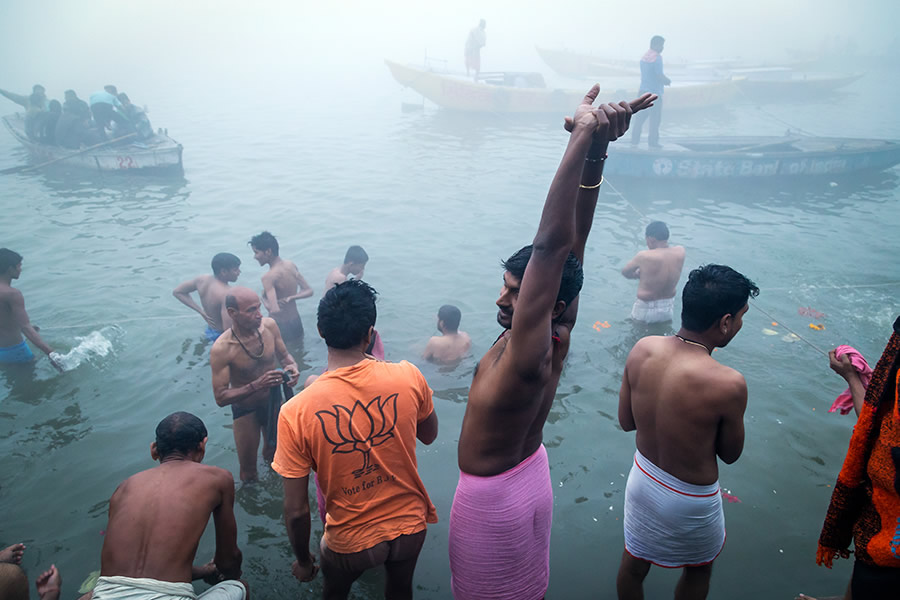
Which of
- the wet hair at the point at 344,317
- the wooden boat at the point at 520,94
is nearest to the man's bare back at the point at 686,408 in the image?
the wet hair at the point at 344,317

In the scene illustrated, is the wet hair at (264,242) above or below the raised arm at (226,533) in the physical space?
above

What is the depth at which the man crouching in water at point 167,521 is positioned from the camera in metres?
2.62

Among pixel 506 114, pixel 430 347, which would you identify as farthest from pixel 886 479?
pixel 506 114

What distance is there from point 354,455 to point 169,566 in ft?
3.73

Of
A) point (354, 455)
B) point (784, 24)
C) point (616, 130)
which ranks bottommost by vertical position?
point (354, 455)

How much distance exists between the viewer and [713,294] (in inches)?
106

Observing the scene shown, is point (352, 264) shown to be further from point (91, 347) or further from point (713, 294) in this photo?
point (713, 294)

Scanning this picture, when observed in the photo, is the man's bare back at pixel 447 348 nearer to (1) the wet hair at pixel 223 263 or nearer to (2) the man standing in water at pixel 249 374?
(2) the man standing in water at pixel 249 374

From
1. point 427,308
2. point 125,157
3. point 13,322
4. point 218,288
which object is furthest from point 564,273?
point 125,157

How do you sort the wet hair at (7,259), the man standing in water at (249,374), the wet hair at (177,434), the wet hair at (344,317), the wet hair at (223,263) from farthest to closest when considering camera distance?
1. the wet hair at (223,263)
2. the wet hair at (7,259)
3. the man standing in water at (249,374)
4. the wet hair at (177,434)
5. the wet hair at (344,317)

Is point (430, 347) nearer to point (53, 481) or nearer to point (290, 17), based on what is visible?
point (53, 481)

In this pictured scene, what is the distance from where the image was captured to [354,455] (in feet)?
8.36

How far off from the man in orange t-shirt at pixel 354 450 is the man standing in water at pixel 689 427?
122 centimetres

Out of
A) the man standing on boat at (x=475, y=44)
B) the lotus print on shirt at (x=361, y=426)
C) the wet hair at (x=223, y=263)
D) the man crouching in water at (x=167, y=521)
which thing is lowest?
the man crouching in water at (x=167, y=521)
